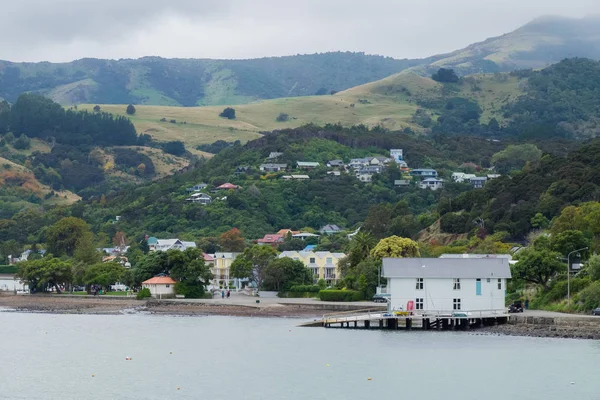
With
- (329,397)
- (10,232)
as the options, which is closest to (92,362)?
(329,397)

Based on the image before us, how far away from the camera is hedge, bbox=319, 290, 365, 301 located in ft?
290

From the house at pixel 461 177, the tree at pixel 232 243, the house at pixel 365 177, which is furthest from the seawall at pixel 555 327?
the house at pixel 461 177

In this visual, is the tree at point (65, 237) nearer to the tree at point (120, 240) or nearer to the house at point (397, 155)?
the tree at point (120, 240)

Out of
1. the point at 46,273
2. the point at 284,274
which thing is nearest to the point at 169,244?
the point at 46,273

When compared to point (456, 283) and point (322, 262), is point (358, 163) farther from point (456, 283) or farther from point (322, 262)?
point (456, 283)

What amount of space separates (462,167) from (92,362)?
132025 mm

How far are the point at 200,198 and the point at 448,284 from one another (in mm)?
84221

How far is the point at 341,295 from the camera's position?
89438 millimetres

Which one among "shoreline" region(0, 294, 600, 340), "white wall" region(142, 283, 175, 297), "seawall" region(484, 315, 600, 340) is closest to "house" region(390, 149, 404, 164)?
"shoreline" region(0, 294, 600, 340)

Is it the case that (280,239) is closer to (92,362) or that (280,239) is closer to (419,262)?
(419,262)

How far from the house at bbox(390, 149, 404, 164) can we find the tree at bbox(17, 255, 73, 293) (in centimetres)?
8277

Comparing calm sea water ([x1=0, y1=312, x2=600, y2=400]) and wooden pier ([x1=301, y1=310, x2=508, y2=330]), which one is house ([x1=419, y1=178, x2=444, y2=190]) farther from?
calm sea water ([x1=0, y1=312, x2=600, y2=400])

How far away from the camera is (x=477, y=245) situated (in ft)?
322

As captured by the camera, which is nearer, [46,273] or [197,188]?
[46,273]
